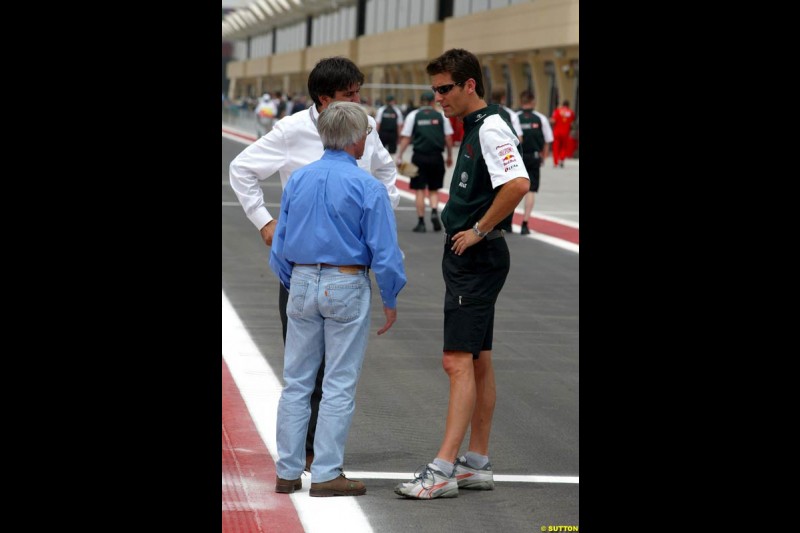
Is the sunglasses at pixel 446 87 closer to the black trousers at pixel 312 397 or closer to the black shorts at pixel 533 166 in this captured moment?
the black trousers at pixel 312 397

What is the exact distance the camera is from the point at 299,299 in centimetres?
550

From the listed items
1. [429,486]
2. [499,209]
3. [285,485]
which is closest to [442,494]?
[429,486]

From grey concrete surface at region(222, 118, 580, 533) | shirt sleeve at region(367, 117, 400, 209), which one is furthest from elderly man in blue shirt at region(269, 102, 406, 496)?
shirt sleeve at region(367, 117, 400, 209)

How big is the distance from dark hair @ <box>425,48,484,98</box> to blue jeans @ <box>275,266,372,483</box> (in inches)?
35.7

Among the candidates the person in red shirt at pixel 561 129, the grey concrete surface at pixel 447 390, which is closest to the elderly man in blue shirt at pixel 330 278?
the grey concrete surface at pixel 447 390

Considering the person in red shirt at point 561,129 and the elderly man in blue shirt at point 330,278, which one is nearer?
the elderly man in blue shirt at point 330,278

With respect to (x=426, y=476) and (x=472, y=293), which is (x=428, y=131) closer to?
(x=472, y=293)

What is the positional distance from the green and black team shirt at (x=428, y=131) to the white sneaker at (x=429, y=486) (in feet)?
40.1

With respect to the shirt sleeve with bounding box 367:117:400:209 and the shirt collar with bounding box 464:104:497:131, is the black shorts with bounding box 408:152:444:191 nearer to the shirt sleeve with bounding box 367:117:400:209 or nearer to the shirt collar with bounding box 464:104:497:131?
the shirt sleeve with bounding box 367:117:400:209

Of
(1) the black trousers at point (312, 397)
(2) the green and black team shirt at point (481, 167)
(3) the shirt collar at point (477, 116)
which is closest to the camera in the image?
(2) the green and black team shirt at point (481, 167)

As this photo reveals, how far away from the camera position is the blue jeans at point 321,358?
5.45 metres

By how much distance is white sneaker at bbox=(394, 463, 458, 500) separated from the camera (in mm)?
5609
